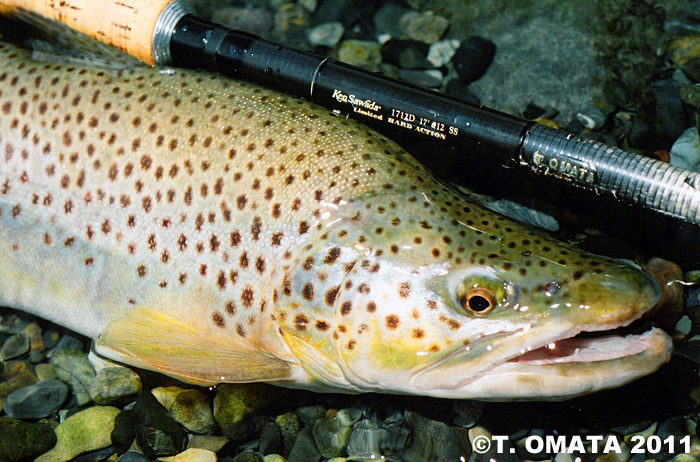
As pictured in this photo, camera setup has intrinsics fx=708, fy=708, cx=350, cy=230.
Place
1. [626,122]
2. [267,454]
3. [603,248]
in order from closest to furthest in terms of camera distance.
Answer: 1. [267,454]
2. [603,248]
3. [626,122]

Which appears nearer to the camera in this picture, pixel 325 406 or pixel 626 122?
pixel 325 406

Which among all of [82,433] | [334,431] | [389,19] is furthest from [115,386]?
[389,19]

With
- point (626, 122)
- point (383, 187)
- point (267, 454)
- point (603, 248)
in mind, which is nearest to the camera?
point (383, 187)

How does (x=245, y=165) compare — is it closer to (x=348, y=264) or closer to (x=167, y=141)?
(x=167, y=141)

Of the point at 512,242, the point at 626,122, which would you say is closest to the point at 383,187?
the point at 512,242

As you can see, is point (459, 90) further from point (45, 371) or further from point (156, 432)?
point (45, 371)

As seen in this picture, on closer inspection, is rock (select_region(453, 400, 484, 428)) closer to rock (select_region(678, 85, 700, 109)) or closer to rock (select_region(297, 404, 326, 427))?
rock (select_region(297, 404, 326, 427))

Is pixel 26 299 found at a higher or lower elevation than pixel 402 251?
Result: lower
